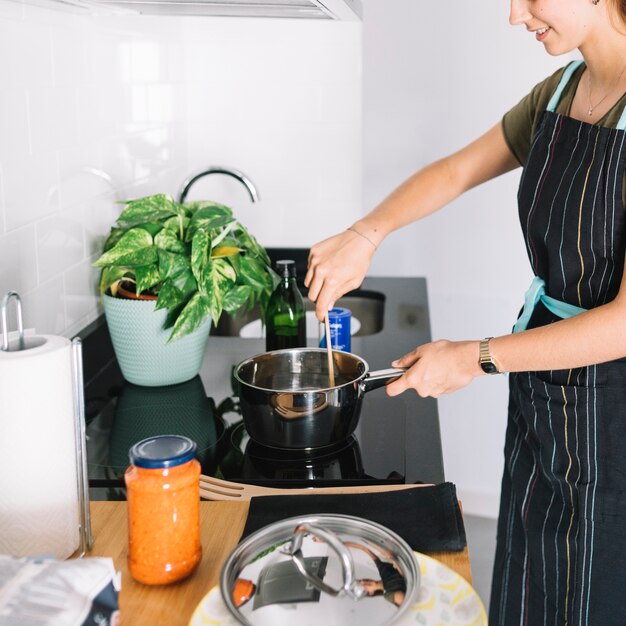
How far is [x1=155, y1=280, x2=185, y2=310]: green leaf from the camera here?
1.49 meters

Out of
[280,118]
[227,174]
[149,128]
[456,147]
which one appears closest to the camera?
[227,174]

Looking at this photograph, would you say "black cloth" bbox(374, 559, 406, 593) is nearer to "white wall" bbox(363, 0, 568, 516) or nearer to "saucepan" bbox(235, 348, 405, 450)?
"saucepan" bbox(235, 348, 405, 450)

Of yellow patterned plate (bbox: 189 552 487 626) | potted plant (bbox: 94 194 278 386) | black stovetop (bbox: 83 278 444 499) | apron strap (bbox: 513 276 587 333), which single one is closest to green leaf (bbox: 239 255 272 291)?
potted plant (bbox: 94 194 278 386)

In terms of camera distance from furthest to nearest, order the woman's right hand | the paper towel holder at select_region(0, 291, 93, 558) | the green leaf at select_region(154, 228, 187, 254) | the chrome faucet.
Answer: the chrome faucet → the green leaf at select_region(154, 228, 187, 254) → the woman's right hand → the paper towel holder at select_region(0, 291, 93, 558)

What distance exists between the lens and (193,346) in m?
1.60

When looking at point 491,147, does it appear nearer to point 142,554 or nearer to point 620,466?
point 620,466

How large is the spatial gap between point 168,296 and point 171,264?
6 centimetres

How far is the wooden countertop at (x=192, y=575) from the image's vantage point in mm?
840

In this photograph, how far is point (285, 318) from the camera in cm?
170

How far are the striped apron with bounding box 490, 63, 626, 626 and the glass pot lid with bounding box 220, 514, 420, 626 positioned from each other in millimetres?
577

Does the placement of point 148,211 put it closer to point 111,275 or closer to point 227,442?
point 111,275

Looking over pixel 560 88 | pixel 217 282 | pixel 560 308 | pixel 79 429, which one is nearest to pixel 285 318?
pixel 217 282

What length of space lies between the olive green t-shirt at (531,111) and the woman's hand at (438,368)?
502mm

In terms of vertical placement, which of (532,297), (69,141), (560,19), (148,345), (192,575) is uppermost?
(560,19)
